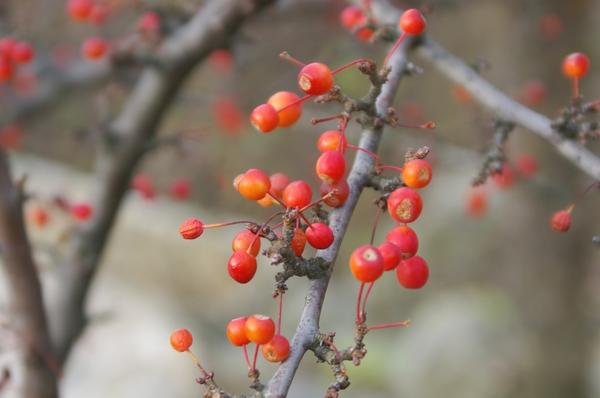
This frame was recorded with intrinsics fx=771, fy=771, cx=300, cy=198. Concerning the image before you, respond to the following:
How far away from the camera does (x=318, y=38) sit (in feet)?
24.0

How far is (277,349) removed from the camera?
92 cm

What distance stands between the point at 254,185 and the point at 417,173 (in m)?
0.23

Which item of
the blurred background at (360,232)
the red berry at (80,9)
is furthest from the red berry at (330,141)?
the red berry at (80,9)

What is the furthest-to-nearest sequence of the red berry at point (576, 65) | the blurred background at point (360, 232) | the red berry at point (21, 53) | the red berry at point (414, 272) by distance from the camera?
1. the blurred background at point (360, 232)
2. the red berry at point (21, 53)
3. the red berry at point (576, 65)
4. the red berry at point (414, 272)

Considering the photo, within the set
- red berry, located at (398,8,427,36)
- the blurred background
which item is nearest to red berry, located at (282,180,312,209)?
red berry, located at (398,8,427,36)

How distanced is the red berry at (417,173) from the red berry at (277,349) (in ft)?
0.98

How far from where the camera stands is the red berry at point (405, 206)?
41.0 inches

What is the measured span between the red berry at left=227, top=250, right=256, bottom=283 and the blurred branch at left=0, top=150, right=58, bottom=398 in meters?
1.11

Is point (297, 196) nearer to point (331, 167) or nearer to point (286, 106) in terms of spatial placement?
point (331, 167)

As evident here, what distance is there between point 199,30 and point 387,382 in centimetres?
540

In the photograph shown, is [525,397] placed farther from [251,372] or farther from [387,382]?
[251,372]

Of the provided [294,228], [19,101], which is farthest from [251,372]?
[19,101]

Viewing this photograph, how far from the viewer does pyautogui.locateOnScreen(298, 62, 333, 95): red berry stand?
3.48 feet

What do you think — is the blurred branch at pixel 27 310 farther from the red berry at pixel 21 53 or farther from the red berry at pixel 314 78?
the red berry at pixel 314 78
